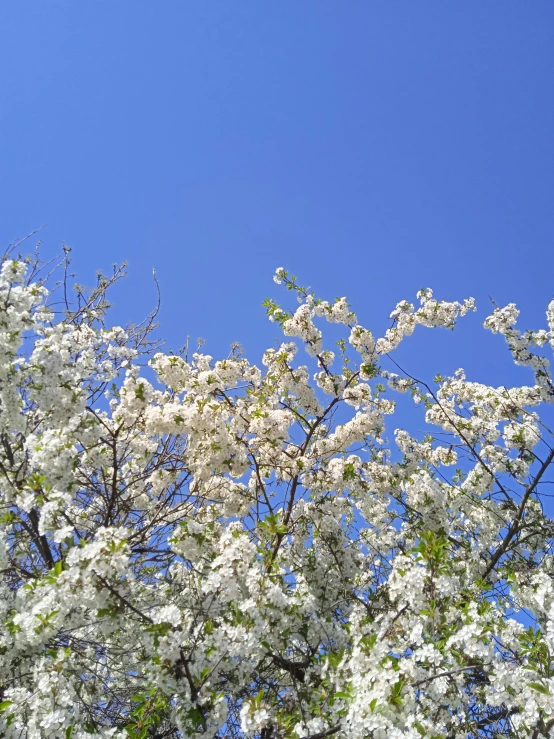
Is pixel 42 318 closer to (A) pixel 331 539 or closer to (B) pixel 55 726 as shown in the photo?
(B) pixel 55 726

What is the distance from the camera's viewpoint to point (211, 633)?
137 inches

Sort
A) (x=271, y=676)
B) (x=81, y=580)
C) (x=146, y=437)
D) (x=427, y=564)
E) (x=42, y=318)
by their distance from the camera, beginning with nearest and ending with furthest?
(x=81, y=580), (x=427, y=564), (x=42, y=318), (x=271, y=676), (x=146, y=437)

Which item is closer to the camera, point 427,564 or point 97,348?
point 427,564

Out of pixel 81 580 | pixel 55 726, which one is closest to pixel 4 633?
pixel 55 726

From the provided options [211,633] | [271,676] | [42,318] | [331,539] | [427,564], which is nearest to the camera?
[211,633]

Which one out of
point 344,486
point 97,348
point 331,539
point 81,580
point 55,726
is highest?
point 97,348

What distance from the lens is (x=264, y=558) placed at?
414 cm

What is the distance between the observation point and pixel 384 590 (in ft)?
18.8

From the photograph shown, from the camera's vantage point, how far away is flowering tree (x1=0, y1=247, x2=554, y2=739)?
Answer: 326 centimetres

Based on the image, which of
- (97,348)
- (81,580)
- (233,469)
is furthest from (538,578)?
(97,348)

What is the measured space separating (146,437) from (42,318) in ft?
7.52

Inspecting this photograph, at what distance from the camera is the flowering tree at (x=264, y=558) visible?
3258 millimetres

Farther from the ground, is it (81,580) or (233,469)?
(233,469)

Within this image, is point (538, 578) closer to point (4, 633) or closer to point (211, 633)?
point (211, 633)
